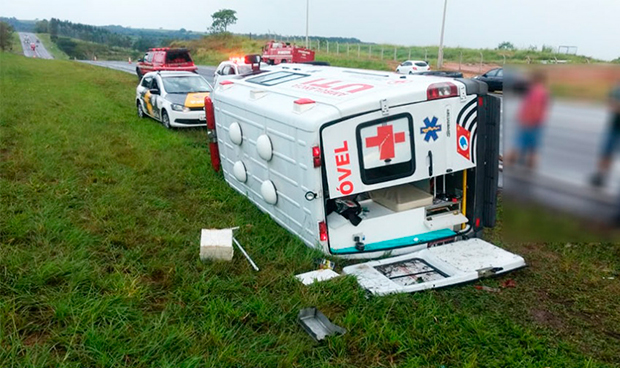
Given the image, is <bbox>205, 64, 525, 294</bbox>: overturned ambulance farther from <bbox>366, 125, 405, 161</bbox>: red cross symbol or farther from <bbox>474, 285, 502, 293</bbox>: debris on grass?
<bbox>474, 285, 502, 293</bbox>: debris on grass

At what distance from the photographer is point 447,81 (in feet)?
17.3

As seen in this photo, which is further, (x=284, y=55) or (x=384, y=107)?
(x=284, y=55)

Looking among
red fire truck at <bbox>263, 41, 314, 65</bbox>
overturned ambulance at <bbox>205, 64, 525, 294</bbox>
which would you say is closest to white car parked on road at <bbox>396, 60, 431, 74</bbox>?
red fire truck at <bbox>263, 41, 314, 65</bbox>

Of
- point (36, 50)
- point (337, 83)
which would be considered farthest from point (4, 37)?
point (337, 83)

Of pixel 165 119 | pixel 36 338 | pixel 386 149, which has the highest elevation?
pixel 386 149

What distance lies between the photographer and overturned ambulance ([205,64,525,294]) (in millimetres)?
4879

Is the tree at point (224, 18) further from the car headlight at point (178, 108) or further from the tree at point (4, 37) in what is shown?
the car headlight at point (178, 108)

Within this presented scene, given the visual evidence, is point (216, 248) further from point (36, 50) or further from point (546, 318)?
point (36, 50)

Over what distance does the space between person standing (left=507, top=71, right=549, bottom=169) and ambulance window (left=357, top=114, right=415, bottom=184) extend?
135 cm

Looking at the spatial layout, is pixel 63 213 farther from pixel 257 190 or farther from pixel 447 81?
pixel 447 81

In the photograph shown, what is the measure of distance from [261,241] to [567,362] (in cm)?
325

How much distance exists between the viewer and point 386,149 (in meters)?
5.06

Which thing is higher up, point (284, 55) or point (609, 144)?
point (284, 55)

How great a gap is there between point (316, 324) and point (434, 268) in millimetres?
1712
